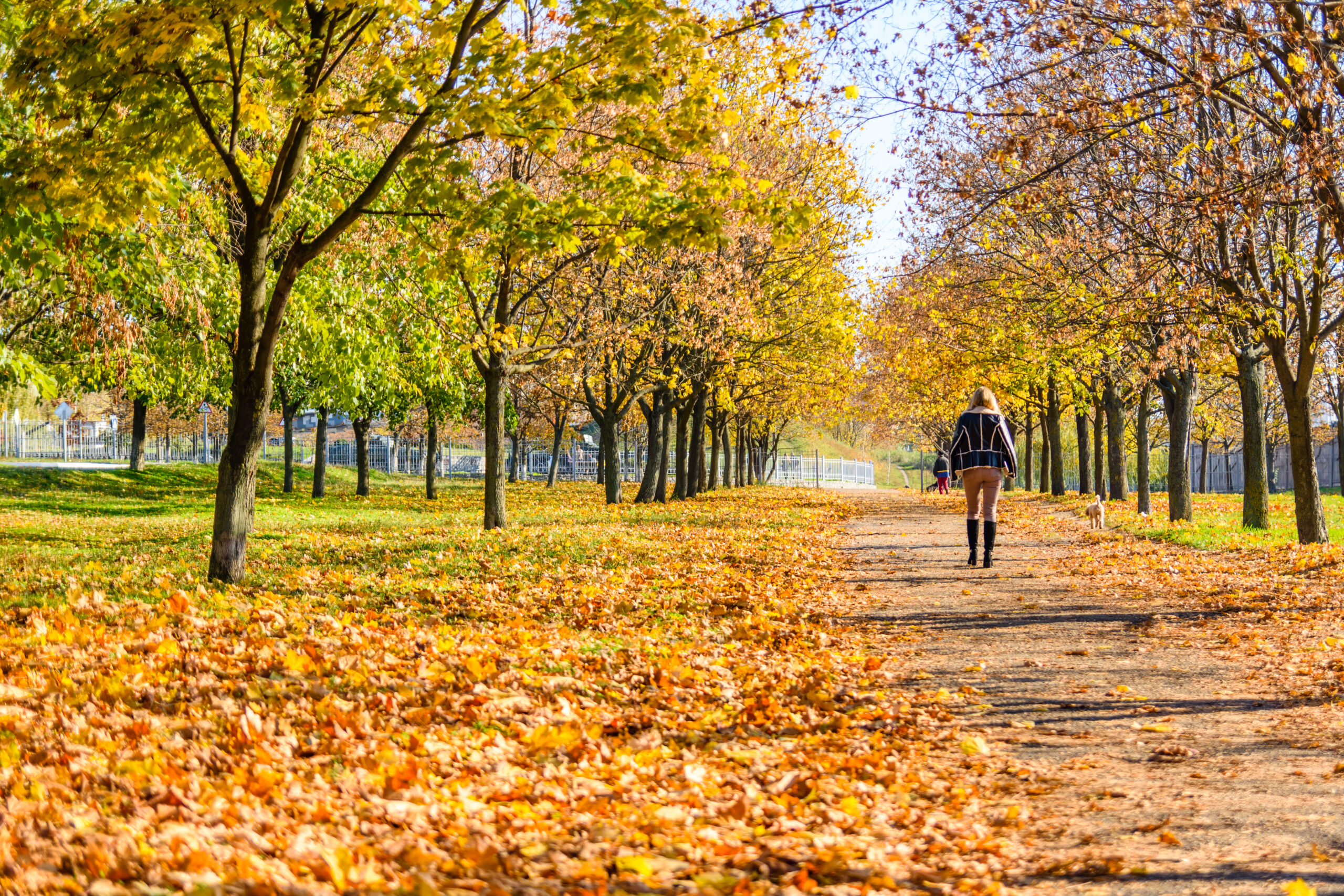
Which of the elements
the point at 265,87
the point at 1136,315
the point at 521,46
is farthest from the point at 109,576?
the point at 1136,315

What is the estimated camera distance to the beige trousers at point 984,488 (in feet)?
39.4

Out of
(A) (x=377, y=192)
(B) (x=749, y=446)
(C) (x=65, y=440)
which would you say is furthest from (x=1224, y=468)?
(C) (x=65, y=440)

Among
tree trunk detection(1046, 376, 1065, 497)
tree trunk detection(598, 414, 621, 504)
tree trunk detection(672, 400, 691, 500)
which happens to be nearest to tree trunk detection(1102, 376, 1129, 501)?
tree trunk detection(1046, 376, 1065, 497)

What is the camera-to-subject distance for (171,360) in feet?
62.7

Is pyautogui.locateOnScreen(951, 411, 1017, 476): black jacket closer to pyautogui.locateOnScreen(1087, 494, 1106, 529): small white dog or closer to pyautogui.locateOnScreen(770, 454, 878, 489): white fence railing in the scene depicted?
pyautogui.locateOnScreen(1087, 494, 1106, 529): small white dog

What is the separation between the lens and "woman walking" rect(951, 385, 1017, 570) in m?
11.9

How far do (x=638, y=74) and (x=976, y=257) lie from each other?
16.5m

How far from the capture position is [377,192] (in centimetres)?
945

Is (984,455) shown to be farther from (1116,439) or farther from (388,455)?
(388,455)

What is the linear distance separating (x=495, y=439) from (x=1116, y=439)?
1765 cm

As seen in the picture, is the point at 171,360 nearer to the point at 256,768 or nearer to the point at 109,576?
the point at 109,576

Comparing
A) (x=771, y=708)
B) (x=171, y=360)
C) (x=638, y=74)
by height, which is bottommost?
(x=771, y=708)

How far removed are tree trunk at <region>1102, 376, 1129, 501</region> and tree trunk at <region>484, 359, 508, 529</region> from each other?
51.8ft

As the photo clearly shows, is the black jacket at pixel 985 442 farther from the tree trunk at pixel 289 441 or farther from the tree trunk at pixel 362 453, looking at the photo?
the tree trunk at pixel 362 453
